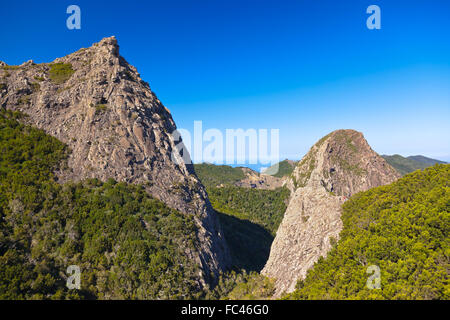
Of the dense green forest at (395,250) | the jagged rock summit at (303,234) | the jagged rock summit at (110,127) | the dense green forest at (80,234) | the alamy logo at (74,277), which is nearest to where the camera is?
the dense green forest at (395,250)

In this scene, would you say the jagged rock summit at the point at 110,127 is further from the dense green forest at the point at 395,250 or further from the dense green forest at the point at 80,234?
the dense green forest at the point at 395,250

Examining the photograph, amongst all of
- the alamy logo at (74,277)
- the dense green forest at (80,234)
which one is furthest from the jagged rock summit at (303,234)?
the alamy logo at (74,277)

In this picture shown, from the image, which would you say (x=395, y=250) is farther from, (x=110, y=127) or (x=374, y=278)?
(x=110, y=127)

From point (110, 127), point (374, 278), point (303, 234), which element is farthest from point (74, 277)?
point (374, 278)

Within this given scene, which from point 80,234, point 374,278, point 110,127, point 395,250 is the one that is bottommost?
Answer: point 374,278

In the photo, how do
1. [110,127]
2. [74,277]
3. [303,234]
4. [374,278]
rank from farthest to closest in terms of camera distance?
[110,127]
[303,234]
[74,277]
[374,278]

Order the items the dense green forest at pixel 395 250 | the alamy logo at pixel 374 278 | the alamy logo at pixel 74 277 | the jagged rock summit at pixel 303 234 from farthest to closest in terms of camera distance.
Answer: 1. the jagged rock summit at pixel 303 234
2. the alamy logo at pixel 74 277
3. the alamy logo at pixel 374 278
4. the dense green forest at pixel 395 250
